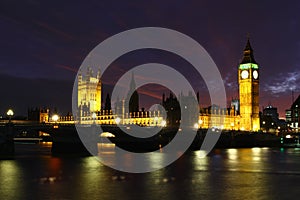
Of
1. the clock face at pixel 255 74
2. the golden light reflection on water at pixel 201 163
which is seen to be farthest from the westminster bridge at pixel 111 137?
the clock face at pixel 255 74

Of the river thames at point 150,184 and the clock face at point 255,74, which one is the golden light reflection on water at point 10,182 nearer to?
the river thames at point 150,184

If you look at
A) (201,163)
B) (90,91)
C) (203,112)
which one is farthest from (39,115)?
(201,163)

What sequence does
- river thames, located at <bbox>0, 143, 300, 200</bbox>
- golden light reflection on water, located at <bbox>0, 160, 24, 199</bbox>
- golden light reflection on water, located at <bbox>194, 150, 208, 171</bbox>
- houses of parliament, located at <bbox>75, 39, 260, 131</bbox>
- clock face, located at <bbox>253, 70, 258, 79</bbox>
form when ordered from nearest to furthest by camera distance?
river thames, located at <bbox>0, 143, 300, 200</bbox> → golden light reflection on water, located at <bbox>0, 160, 24, 199</bbox> → golden light reflection on water, located at <bbox>194, 150, 208, 171</bbox> → houses of parliament, located at <bbox>75, 39, 260, 131</bbox> → clock face, located at <bbox>253, 70, 258, 79</bbox>

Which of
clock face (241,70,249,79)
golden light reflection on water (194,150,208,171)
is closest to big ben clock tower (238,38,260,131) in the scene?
clock face (241,70,249,79)

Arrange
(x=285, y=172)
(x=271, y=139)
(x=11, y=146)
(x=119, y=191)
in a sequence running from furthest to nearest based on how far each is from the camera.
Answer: (x=271, y=139), (x=11, y=146), (x=285, y=172), (x=119, y=191)

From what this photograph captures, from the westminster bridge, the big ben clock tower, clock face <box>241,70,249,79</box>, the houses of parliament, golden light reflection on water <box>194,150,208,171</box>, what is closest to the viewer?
golden light reflection on water <box>194,150,208,171</box>

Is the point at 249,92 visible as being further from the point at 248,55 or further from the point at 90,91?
the point at 90,91

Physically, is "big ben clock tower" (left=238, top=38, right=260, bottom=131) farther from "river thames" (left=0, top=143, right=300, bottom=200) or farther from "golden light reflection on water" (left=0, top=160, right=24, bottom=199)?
"golden light reflection on water" (left=0, top=160, right=24, bottom=199)

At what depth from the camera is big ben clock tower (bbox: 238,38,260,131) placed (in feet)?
372

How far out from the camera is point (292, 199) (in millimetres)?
17016

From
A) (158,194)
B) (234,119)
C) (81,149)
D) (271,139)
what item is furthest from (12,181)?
(234,119)

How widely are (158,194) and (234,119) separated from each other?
9867 cm

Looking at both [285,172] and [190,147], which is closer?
[285,172]

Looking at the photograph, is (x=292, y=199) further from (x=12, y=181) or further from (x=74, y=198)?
(x=12, y=181)
